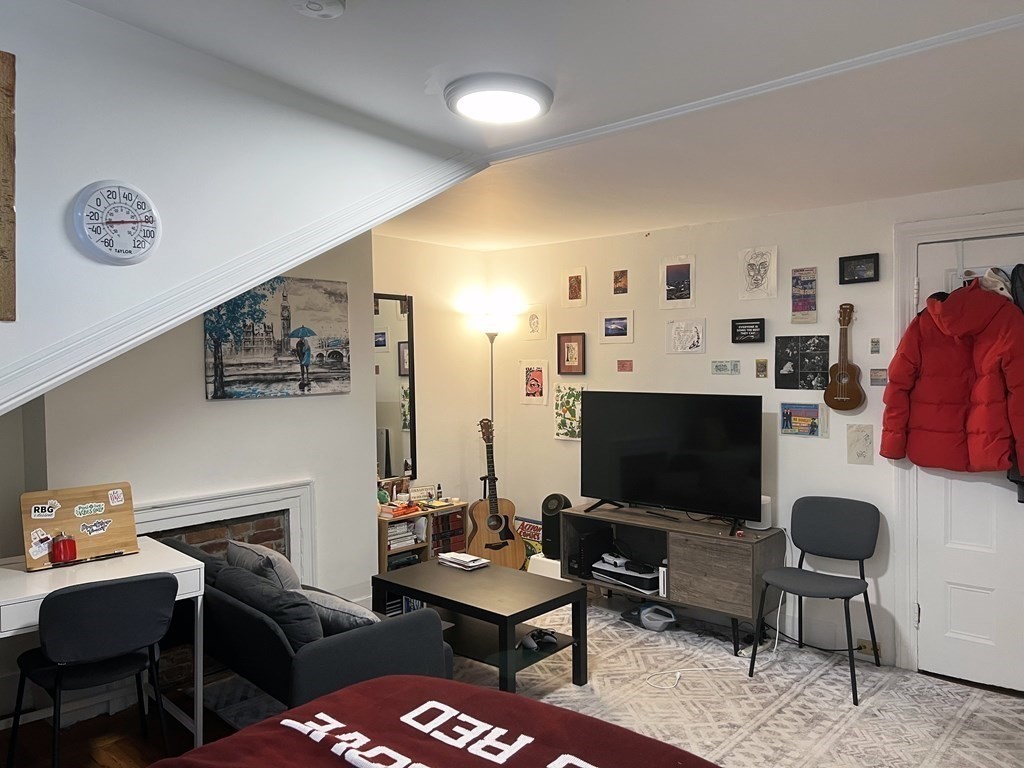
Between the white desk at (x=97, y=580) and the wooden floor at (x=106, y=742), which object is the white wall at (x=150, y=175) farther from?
the wooden floor at (x=106, y=742)

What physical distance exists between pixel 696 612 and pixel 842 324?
190 centimetres

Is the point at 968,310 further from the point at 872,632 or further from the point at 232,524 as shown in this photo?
the point at 232,524

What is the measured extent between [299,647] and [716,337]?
2.97m

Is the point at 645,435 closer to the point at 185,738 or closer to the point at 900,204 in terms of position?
the point at 900,204

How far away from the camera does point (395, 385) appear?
507 centimetres

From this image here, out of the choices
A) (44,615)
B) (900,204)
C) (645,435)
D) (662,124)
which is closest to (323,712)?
(44,615)

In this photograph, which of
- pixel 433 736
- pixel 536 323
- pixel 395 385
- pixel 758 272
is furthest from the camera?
pixel 536 323

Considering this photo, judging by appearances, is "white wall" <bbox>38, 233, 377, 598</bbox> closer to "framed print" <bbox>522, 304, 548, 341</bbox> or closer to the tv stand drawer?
"framed print" <bbox>522, 304, 548, 341</bbox>

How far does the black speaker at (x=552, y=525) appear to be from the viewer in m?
4.94

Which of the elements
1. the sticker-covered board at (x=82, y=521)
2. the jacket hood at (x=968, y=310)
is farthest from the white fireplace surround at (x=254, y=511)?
the jacket hood at (x=968, y=310)

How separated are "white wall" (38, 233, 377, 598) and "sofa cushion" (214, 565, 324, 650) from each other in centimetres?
87

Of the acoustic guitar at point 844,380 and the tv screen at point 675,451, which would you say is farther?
the tv screen at point 675,451

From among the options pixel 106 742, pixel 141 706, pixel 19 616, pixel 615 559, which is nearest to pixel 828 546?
pixel 615 559

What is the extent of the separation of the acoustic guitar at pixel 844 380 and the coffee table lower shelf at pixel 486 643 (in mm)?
1864
